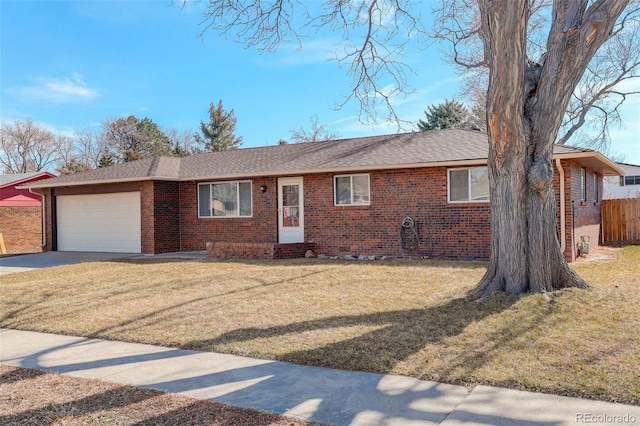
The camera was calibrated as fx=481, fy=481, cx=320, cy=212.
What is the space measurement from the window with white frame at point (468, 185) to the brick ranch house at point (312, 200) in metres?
0.03

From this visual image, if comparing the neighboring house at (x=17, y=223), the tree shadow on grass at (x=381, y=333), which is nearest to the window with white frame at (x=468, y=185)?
the tree shadow on grass at (x=381, y=333)

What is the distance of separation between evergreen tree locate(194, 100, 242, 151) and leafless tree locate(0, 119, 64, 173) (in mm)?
13239

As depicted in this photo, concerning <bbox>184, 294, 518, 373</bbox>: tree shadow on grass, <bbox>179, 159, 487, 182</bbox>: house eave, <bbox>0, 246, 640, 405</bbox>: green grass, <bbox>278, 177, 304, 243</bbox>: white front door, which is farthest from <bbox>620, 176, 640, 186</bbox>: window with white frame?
<bbox>184, 294, 518, 373</bbox>: tree shadow on grass

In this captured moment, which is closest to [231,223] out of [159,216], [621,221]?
[159,216]

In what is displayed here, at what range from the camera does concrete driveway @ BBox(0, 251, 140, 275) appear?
13.3 m

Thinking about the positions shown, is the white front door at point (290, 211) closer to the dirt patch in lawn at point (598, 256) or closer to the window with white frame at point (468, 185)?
the window with white frame at point (468, 185)

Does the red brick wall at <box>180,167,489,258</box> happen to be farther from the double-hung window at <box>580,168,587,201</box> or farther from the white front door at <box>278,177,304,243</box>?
the double-hung window at <box>580,168,587,201</box>

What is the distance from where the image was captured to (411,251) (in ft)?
41.8

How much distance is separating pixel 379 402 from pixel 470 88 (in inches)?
864

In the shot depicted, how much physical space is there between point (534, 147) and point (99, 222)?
1532 cm

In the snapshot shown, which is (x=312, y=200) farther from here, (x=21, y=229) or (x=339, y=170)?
(x=21, y=229)

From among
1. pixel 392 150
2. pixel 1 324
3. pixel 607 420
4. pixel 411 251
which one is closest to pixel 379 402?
pixel 607 420

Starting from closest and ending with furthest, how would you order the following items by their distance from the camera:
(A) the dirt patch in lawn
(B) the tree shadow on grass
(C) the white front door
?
1. (B) the tree shadow on grass
2. (A) the dirt patch in lawn
3. (C) the white front door

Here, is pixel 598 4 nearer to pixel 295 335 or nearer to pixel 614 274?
pixel 614 274
